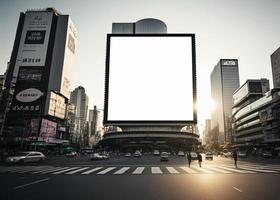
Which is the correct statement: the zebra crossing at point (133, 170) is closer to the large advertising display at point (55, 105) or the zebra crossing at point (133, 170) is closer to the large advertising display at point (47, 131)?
the large advertising display at point (47, 131)

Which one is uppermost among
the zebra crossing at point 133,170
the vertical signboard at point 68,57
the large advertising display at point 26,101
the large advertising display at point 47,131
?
the vertical signboard at point 68,57

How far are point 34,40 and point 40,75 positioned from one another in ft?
65.8

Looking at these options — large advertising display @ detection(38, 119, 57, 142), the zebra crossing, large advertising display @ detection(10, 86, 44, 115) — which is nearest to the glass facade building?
the zebra crossing

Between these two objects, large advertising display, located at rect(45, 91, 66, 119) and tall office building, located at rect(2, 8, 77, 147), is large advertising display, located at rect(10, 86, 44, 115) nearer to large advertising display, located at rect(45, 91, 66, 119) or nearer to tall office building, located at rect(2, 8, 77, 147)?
tall office building, located at rect(2, 8, 77, 147)

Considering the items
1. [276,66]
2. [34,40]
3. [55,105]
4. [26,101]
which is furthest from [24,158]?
[276,66]

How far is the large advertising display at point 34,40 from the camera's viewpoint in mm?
104625

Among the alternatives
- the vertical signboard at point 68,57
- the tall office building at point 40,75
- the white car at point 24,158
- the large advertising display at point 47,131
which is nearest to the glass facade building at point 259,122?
the white car at point 24,158

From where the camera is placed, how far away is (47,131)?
95.6 m

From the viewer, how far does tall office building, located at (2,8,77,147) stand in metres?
90.9

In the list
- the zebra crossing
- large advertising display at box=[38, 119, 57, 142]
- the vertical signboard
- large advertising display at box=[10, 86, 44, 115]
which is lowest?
the zebra crossing

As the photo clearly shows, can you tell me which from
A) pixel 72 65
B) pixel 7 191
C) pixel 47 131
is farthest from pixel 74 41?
pixel 7 191

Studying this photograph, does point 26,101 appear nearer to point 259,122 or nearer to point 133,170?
point 133,170

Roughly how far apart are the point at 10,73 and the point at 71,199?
111489 mm

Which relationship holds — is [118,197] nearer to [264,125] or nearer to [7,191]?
[7,191]
